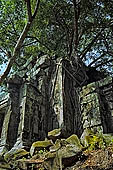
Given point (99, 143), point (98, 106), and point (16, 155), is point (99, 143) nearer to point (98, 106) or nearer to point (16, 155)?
point (16, 155)

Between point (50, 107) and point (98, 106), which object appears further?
point (50, 107)

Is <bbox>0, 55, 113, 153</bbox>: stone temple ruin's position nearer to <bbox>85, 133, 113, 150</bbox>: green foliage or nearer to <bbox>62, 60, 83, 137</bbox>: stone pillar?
<bbox>62, 60, 83, 137</bbox>: stone pillar

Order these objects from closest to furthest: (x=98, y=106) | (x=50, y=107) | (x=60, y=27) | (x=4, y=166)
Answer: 1. (x=4, y=166)
2. (x=98, y=106)
3. (x=50, y=107)
4. (x=60, y=27)

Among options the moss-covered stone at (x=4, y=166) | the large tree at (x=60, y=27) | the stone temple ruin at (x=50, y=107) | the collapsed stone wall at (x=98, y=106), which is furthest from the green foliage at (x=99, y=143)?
the large tree at (x=60, y=27)

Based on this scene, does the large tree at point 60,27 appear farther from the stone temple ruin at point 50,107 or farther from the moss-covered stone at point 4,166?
the moss-covered stone at point 4,166

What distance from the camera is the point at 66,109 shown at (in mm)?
8055

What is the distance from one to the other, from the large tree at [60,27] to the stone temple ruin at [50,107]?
6.64ft

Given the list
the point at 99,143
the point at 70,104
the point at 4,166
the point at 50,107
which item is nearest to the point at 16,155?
the point at 4,166

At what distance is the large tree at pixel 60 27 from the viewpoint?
1128cm

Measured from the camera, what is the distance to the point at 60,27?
12.4 meters

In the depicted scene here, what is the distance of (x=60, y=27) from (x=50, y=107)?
597 cm

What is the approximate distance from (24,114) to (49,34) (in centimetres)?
722

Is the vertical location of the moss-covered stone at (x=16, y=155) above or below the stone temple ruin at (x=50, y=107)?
below

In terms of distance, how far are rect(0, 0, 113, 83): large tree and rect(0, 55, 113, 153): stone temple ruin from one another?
202 cm
